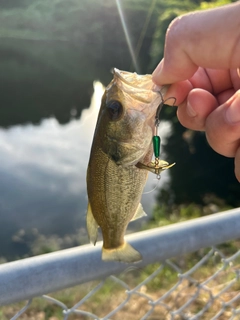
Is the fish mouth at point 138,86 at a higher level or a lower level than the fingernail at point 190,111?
higher

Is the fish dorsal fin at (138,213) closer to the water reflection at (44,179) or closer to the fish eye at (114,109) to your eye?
the fish eye at (114,109)

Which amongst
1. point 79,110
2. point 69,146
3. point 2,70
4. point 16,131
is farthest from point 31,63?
point 69,146

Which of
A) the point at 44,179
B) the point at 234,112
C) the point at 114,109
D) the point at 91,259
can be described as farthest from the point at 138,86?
the point at 44,179

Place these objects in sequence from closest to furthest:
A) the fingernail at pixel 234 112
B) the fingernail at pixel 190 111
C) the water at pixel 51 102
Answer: the fingernail at pixel 234 112
the fingernail at pixel 190 111
the water at pixel 51 102

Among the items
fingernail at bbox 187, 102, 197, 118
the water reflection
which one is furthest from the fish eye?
the water reflection

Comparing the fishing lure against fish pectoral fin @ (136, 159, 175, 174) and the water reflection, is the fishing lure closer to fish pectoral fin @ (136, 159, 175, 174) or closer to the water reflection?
fish pectoral fin @ (136, 159, 175, 174)

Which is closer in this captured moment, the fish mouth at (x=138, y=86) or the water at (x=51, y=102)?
the fish mouth at (x=138, y=86)

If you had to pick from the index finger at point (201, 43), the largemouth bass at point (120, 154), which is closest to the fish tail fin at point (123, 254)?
the largemouth bass at point (120, 154)

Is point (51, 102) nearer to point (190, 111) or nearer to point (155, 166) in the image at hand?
Answer: point (190, 111)
